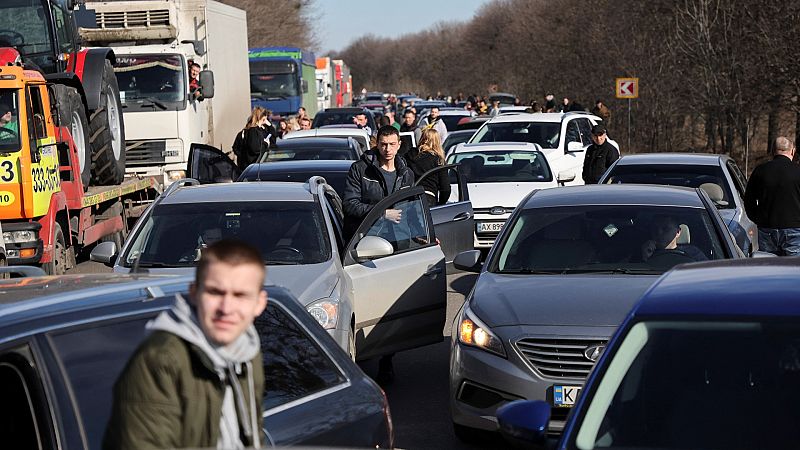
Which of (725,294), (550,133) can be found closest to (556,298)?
(725,294)

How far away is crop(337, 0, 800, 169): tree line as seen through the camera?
3250cm

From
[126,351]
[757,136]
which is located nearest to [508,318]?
[126,351]

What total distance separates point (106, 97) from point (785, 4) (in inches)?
752

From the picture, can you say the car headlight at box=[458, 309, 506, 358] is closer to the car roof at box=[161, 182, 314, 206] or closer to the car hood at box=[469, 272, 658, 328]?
the car hood at box=[469, 272, 658, 328]

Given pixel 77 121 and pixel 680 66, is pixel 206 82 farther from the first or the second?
pixel 680 66

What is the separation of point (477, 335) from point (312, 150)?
9.69 m

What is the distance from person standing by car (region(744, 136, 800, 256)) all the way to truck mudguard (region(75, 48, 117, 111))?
8.40 m

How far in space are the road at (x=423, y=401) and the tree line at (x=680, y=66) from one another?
22.0 m

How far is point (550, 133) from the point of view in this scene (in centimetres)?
2359

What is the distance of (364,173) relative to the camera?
35.3 ft

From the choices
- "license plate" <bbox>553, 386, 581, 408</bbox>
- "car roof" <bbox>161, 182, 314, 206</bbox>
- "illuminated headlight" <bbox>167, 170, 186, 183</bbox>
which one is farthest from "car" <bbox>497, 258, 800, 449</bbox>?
"illuminated headlight" <bbox>167, 170, 186, 183</bbox>

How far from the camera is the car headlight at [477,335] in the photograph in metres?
7.65

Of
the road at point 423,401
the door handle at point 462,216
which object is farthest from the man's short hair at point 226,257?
the door handle at point 462,216

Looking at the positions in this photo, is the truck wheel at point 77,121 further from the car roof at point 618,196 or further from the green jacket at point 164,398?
the green jacket at point 164,398
